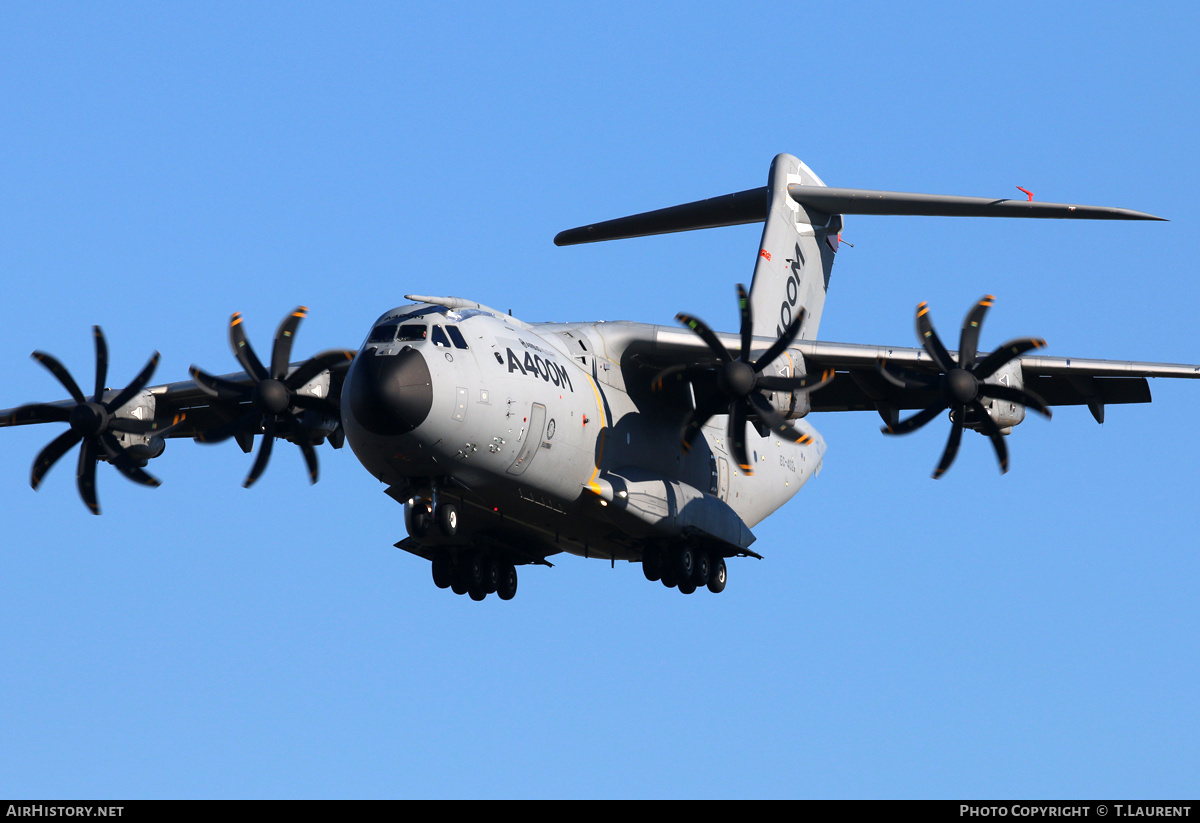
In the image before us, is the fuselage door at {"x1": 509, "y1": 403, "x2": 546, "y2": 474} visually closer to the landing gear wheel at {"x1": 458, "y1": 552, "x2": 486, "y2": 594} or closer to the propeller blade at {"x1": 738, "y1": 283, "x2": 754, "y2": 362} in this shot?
A: the propeller blade at {"x1": 738, "y1": 283, "x2": 754, "y2": 362}

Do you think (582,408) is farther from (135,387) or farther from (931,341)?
(135,387)

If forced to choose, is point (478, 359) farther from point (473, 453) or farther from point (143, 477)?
point (143, 477)

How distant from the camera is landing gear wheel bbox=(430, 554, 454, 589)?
2222 cm

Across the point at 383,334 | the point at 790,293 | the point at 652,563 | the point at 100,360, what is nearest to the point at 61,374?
the point at 100,360

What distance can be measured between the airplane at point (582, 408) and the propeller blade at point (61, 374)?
0.02m

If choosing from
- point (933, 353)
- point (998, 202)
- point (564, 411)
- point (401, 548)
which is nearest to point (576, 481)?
point (564, 411)

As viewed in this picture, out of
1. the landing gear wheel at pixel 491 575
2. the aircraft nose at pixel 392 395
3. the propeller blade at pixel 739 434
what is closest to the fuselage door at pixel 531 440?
the aircraft nose at pixel 392 395

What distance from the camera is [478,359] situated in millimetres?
18297

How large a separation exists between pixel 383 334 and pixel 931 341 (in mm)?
7297

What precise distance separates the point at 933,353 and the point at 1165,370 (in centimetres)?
330

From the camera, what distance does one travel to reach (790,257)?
2444cm

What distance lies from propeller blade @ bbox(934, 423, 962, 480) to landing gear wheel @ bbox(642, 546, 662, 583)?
414 centimetres

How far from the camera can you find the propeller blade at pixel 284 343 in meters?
20.5

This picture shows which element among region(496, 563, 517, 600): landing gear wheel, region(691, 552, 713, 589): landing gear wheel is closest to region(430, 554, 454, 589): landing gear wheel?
region(496, 563, 517, 600): landing gear wheel
